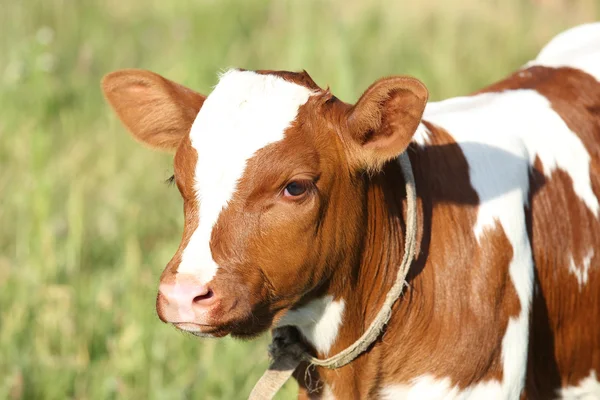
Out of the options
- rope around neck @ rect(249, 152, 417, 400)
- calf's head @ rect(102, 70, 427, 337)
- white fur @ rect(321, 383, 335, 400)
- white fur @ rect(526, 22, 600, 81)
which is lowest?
white fur @ rect(321, 383, 335, 400)

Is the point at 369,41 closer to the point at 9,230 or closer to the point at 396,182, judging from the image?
the point at 9,230

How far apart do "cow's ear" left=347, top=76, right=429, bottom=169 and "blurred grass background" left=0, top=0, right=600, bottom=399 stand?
72 centimetres

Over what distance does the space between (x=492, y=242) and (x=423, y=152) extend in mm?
395

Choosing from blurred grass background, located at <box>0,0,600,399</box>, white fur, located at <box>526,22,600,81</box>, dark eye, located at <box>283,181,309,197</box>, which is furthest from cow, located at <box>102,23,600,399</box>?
blurred grass background, located at <box>0,0,600,399</box>

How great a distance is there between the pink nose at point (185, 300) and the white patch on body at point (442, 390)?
85 cm

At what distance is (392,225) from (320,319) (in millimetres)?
399

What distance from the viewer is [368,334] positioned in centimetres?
342

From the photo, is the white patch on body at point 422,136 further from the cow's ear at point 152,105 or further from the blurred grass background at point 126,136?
the blurred grass background at point 126,136

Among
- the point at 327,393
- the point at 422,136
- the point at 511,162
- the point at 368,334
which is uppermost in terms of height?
the point at 422,136

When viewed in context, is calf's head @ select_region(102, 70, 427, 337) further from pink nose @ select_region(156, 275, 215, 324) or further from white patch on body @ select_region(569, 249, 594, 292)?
white patch on body @ select_region(569, 249, 594, 292)

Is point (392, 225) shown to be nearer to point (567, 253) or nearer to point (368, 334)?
point (368, 334)

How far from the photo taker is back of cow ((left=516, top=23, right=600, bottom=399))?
3.69 m

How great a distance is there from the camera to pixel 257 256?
3.09 meters

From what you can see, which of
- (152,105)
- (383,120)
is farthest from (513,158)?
(152,105)
